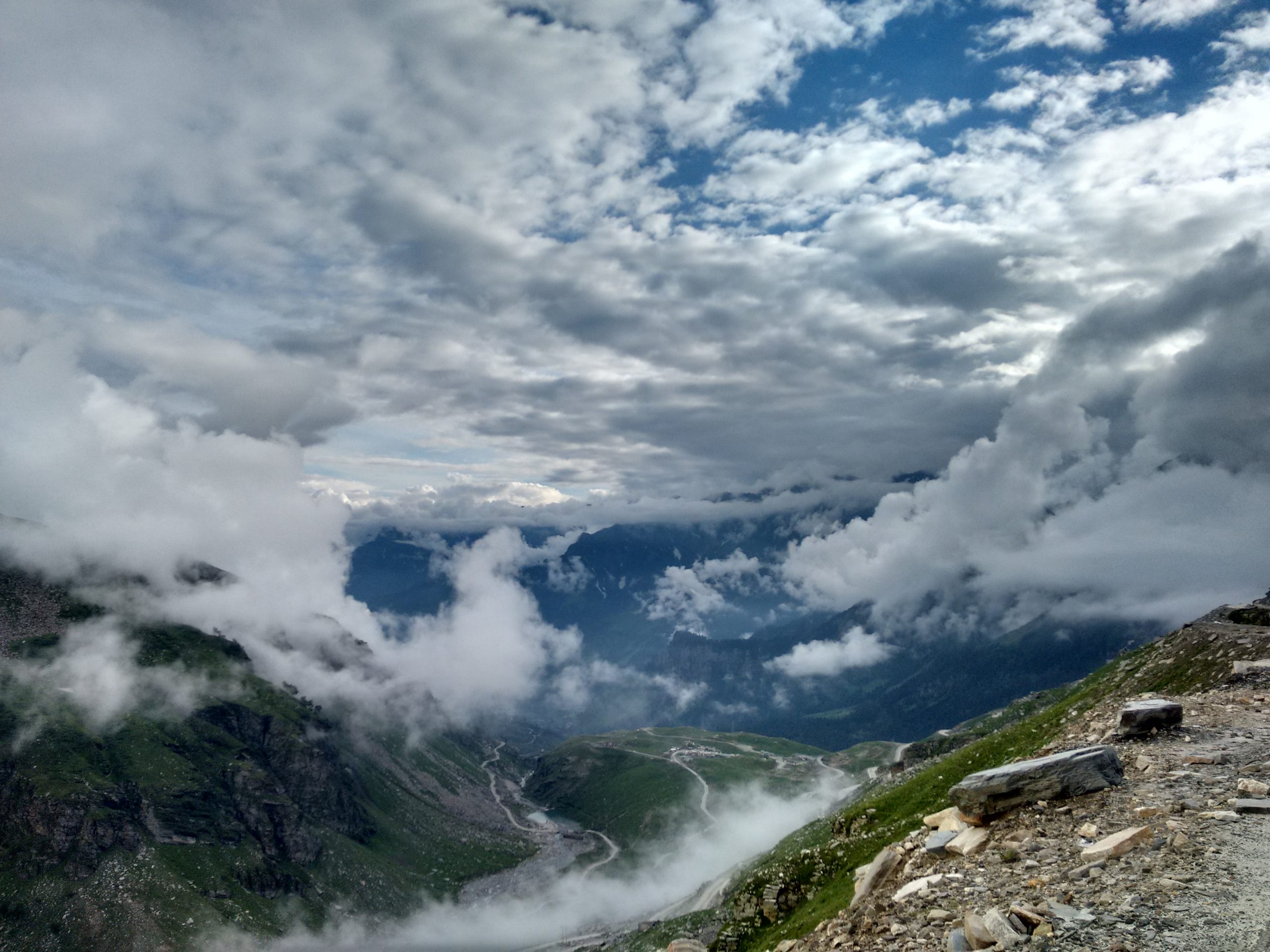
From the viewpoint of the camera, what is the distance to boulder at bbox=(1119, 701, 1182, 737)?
3300 cm

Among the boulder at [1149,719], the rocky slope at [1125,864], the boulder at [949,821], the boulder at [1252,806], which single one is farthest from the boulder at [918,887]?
the boulder at [1149,719]

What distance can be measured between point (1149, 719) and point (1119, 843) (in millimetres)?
17028

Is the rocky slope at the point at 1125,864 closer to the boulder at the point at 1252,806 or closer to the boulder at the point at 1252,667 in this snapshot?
the boulder at the point at 1252,806

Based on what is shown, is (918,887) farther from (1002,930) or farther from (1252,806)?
(1252,806)

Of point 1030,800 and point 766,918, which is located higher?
A: point 1030,800

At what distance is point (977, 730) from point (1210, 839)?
507 ft

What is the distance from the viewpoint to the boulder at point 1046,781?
84.6ft

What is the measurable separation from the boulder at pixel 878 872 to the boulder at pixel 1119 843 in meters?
8.44

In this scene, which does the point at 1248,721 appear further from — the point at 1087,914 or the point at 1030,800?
→ the point at 1087,914

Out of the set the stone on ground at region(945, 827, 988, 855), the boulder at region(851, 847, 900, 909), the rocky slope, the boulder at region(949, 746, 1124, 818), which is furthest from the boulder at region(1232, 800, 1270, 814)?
the boulder at region(851, 847, 900, 909)

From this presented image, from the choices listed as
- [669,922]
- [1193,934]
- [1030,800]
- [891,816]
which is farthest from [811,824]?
[1193,934]

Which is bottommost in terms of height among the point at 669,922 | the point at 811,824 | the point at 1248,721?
the point at 669,922

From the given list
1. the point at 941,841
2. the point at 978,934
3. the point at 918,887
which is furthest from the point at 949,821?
the point at 978,934

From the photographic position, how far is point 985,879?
21.3m
